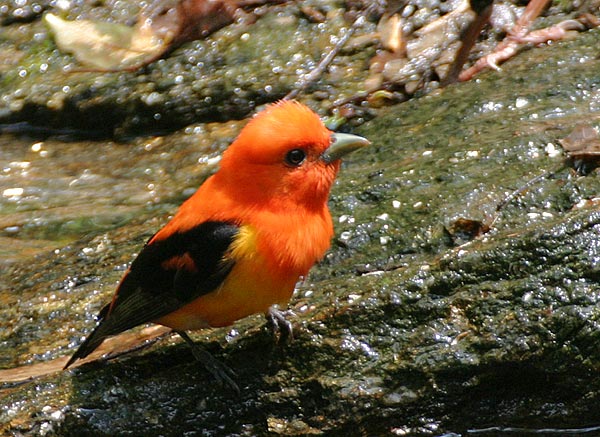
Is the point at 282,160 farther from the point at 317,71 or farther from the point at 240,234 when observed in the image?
the point at 317,71

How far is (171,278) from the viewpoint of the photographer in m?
3.86

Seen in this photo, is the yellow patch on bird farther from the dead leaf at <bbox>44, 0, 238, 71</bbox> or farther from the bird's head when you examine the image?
the dead leaf at <bbox>44, 0, 238, 71</bbox>

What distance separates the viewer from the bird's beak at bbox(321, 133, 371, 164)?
13.0ft

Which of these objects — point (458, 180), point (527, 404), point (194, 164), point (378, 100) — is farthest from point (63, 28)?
point (527, 404)

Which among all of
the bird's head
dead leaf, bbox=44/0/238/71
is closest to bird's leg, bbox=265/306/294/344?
the bird's head

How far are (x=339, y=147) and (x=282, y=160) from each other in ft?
0.91

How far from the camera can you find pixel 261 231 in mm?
3713

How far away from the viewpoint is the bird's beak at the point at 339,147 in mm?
3963

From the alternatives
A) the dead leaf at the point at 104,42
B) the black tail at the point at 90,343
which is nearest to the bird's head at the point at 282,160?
the black tail at the point at 90,343

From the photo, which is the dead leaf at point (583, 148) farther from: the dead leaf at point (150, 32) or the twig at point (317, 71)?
the dead leaf at point (150, 32)

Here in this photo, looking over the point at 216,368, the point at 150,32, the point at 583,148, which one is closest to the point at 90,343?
the point at 216,368

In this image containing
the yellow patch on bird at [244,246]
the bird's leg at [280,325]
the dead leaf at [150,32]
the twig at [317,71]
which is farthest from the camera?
the dead leaf at [150,32]

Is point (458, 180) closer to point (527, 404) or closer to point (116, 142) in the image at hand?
point (527, 404)

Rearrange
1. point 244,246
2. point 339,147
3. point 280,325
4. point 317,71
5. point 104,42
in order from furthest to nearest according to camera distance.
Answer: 1. point 104,42
2. point 317,71
3. point 339,147
4. point 280,325
5. point 244,246
